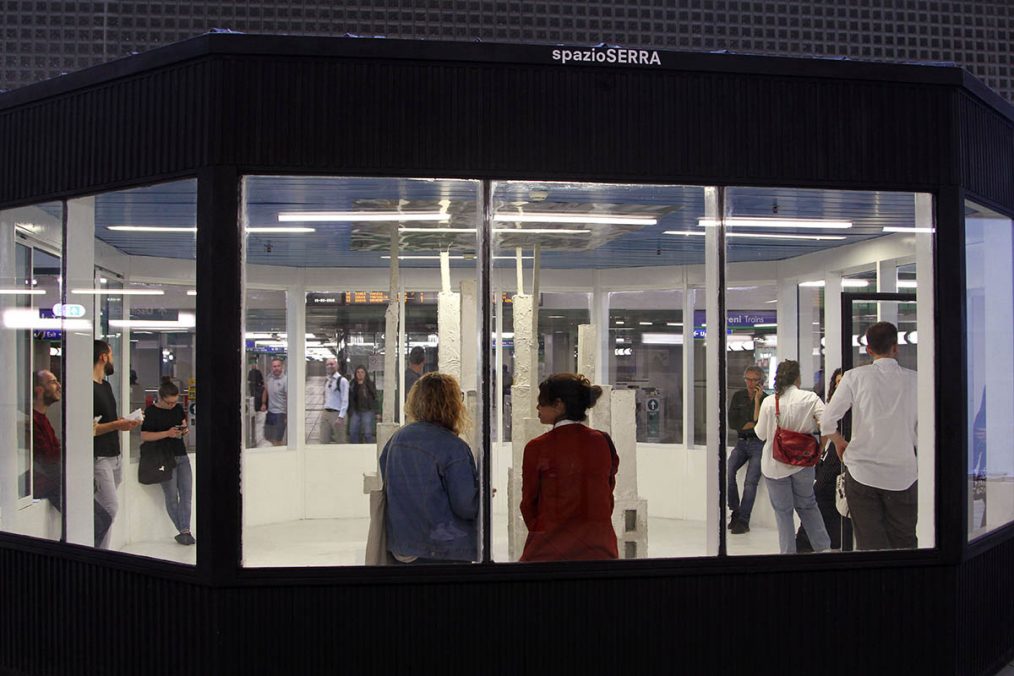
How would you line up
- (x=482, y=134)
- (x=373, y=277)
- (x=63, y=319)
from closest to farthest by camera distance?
1. (x=482, y=134)
2. (x=63, y=319)
3. (x=373, y=277)

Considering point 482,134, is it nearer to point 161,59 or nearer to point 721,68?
point 721,68

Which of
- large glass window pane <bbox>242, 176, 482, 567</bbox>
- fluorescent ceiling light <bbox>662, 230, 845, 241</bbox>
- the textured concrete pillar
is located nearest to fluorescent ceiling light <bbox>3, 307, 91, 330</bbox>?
large glass window pane <bbox>242, 176, 482, 567</bbox>

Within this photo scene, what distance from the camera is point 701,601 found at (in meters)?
4.52

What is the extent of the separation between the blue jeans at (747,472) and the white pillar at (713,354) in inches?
3.9

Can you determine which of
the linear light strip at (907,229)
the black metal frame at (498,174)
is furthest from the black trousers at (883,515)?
the linear light strip at (907,229)

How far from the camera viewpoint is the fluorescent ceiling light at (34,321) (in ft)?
16.8

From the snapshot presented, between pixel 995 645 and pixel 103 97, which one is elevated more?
pixel 103 97

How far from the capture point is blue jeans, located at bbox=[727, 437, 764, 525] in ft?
16.1

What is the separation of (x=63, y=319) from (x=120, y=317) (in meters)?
0.29

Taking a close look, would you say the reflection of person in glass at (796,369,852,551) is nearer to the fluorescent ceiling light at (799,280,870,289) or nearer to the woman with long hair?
the fluorescent ceiling light at (799,280,870,289)

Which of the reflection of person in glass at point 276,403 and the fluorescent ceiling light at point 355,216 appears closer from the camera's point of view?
the fluorescent ceiling light at point 355,216

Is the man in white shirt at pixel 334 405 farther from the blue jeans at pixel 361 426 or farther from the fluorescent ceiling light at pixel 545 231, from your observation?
the fluorescent ceiling light at pixel 545 231

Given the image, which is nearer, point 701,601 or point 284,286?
point 701,601

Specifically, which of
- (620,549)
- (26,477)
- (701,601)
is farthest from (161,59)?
(701,601)
